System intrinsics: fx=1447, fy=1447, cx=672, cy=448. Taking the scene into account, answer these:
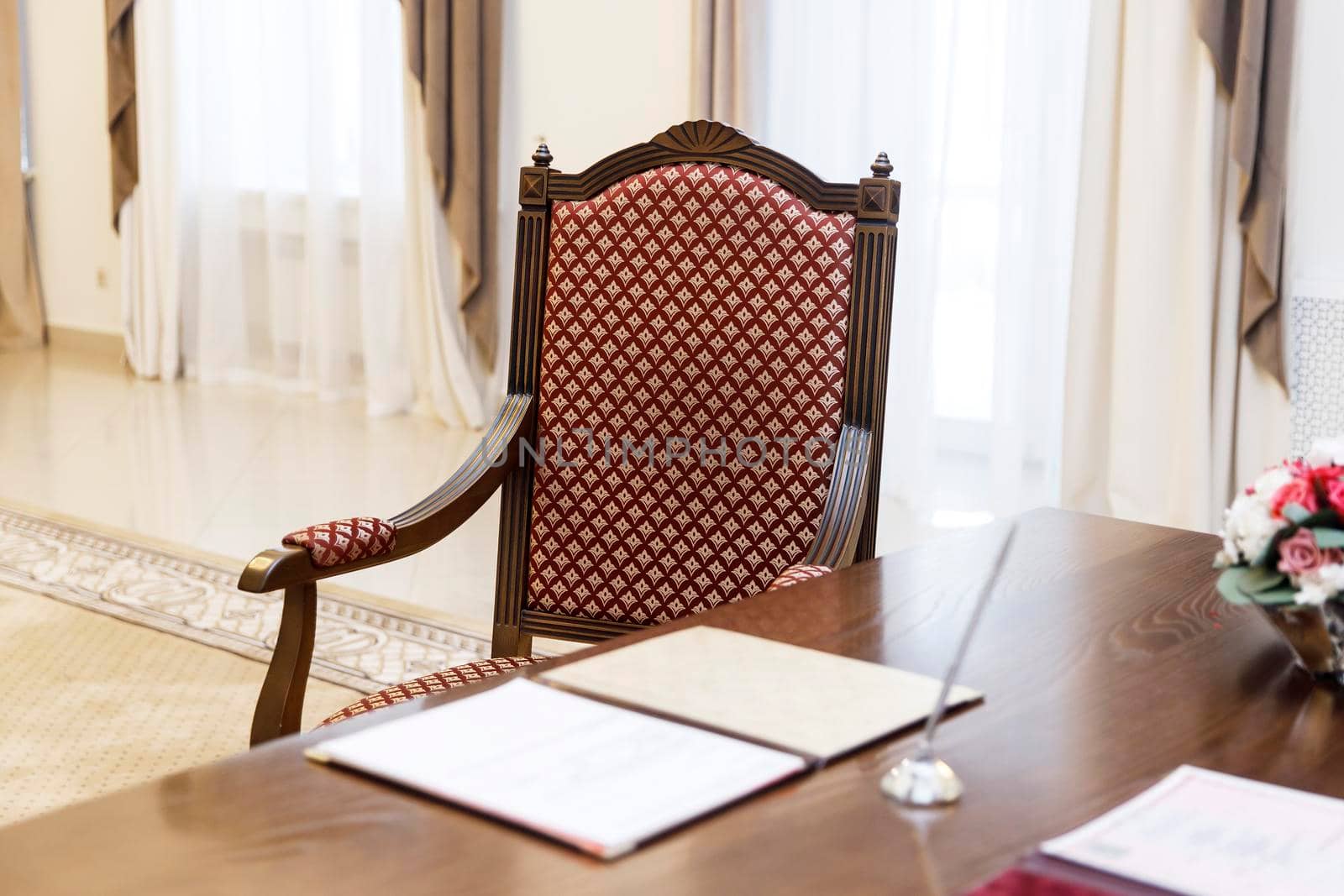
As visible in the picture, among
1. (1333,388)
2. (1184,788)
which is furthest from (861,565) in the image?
(1333,388)

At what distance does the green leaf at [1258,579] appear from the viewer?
1.16 m

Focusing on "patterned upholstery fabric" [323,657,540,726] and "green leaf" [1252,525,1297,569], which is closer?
"green leaf" [1252,525,1297,569]

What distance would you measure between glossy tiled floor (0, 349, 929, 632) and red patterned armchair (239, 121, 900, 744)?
130 cm

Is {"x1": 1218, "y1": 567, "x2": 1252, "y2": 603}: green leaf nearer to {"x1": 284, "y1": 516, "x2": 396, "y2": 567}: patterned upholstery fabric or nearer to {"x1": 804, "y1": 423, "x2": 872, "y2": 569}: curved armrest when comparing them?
{"x1": 804, "y1": 423, "x2": 872, "y2": 569}: curved armrest

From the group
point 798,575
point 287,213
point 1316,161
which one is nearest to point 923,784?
point 798,575

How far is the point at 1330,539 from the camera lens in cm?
112

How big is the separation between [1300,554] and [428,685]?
97 centimetres

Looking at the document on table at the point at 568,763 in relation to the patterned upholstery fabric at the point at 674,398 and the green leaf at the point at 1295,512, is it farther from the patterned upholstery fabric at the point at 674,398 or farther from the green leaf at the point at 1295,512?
the patterned upholstery fabric at the point at 674,398

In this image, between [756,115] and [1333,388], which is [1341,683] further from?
[756,115]

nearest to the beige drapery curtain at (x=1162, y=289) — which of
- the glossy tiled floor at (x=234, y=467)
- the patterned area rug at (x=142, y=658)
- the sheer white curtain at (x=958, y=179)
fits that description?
the sheer white curtain at (x=958, y=179)

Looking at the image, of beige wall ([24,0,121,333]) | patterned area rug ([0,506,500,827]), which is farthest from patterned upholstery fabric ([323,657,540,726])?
beige wall ([24,0,121,333])

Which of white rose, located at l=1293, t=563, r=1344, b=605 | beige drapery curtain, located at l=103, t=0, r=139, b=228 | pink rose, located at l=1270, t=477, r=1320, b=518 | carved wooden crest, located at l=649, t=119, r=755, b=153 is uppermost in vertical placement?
beige drapery curtain, located at l=103, t=0, r=139, b=228

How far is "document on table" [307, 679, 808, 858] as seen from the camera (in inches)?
34.9

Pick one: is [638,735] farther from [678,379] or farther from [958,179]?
[958,179]
